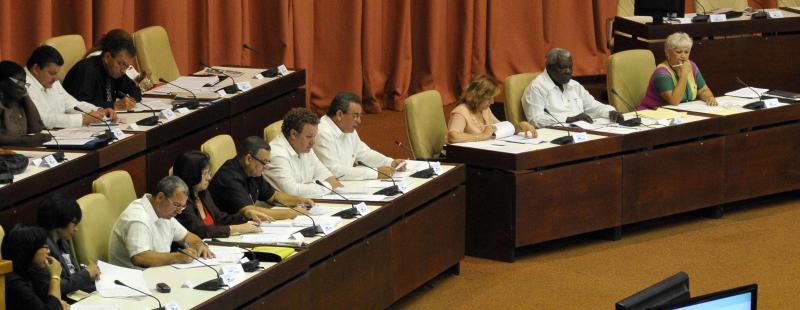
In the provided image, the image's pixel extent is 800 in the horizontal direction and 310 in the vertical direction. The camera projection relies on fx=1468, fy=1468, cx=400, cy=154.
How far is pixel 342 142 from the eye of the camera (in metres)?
7.50

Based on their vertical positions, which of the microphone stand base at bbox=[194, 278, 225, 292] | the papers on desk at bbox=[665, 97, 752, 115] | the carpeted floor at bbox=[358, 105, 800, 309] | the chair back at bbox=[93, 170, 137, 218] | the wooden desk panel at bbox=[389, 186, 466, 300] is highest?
the papers on desk at bbox=[665, 97, 752, 115]

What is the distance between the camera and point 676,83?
29.6ft

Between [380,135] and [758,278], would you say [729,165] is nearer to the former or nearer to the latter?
[758,278]

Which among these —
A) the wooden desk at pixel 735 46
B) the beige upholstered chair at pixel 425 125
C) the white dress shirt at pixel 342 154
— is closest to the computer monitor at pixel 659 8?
the wooden desk at pixel 735 46

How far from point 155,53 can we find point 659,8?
357 cm

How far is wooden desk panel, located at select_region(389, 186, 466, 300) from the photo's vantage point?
22.5ft

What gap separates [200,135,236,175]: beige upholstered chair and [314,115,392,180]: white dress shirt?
0.57m

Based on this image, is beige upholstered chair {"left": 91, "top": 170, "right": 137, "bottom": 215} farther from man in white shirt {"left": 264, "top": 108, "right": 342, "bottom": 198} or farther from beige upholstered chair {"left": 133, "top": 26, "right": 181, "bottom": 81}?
beige upholstered chair {"left": 133, "top": 26, "right": 181, "bottom": 81}

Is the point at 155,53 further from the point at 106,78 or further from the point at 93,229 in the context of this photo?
the point at 93,229

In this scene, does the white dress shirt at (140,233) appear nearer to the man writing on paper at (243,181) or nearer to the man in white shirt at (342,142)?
the man writing on paper at (243,181)

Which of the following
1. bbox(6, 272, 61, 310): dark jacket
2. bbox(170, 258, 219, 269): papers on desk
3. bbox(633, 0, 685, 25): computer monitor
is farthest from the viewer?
bbox(633, 0, 685, 25): computer monitor

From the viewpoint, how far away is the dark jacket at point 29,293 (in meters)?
5.00

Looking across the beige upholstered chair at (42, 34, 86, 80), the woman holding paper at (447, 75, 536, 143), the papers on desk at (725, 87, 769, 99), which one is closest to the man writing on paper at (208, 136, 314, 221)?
the woman holding paper at (447, 75, 536, 143)

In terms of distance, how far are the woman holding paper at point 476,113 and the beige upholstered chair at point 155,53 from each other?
2.16 m
